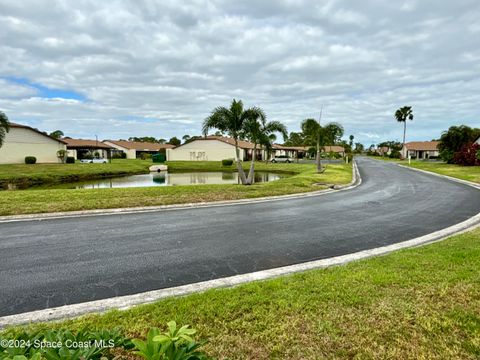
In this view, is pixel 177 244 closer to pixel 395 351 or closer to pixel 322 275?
pixel 322 275

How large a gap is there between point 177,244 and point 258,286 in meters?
3.03

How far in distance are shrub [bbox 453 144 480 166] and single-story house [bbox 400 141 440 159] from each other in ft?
143

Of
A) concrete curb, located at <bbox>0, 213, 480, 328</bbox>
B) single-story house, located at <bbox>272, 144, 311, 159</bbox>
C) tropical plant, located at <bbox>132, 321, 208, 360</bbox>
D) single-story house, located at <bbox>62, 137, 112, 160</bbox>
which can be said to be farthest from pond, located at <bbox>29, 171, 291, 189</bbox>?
single-story house, located at <bbox>272, 144, 311, 159</bbox>

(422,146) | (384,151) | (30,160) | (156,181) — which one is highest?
(422,146)

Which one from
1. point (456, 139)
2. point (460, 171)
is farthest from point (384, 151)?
point (460, 171)

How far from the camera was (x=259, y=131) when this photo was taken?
2148 cm

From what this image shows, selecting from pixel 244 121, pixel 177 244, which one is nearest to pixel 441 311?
pixel 177 244

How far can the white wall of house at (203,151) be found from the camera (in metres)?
59.5

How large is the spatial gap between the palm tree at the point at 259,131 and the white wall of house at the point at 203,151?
36496 mm

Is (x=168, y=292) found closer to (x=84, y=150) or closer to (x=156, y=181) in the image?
(x=156, y=181)

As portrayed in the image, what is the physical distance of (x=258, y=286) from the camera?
4508 mm

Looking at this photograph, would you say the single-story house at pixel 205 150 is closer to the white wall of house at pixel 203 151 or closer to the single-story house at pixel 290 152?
the white wall of house at pixel 203 151

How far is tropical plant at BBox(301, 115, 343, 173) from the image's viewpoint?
1273 inches

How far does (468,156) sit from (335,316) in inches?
1956
